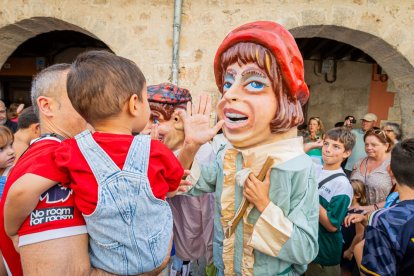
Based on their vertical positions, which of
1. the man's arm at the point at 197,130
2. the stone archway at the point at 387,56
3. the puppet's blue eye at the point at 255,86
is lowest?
the man's arm at the point at 197,130

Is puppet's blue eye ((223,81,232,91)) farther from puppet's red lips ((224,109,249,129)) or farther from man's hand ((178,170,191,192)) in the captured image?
man's hand ((178,170,191,192))

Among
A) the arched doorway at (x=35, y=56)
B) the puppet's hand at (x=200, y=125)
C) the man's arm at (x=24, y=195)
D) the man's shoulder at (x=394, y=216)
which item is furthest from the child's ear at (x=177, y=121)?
the arched doorway at (x=35, y=56)

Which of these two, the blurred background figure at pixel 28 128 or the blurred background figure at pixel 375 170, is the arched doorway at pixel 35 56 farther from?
the blurred background figure at pixel 375 170

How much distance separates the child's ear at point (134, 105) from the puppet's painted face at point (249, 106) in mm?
454

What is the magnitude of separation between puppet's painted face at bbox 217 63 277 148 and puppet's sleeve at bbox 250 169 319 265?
19 cm

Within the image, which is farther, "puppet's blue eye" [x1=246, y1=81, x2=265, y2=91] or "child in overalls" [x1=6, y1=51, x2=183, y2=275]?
"puppet's blue eye" [x1=246, y1=81, x2=265, y2=91]

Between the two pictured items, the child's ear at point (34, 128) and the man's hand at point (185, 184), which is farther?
the child's ear at point (34, 128)

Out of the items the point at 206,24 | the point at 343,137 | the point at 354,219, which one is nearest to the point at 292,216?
the point at 354,219

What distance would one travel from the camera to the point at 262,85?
1.32m

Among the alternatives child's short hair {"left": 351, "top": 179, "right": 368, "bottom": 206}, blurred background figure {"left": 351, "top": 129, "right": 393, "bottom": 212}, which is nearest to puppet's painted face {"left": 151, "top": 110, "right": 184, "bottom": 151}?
child's short hair {"left": 351, "top": 179, "right": 368, "bottom": 206}

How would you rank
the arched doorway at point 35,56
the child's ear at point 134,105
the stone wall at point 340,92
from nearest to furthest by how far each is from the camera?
the child's ear at point 134,105 < the arched doorway at point 35,56 < the stone wall at point 340,92

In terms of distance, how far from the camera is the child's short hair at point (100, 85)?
951 millimetres

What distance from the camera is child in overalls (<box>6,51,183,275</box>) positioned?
0.91 metres

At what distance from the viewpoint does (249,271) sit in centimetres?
134
